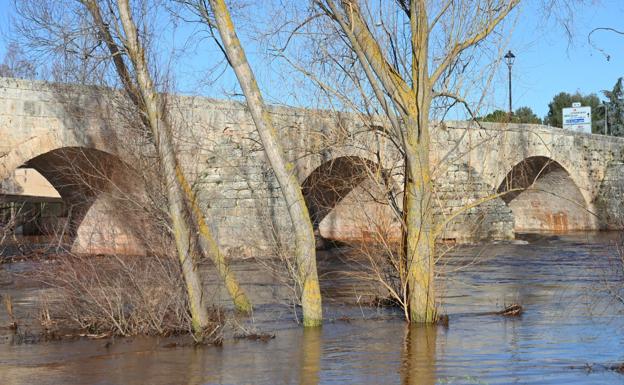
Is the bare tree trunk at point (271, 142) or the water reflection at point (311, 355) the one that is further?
the bare tree trunk at point (271, 142)

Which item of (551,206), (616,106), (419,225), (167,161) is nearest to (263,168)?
(419,225)

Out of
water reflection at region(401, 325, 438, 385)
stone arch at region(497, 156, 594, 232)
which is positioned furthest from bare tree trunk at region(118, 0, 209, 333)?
stone arch at region(497, 156, 594, 232)

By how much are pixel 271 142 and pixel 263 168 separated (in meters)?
10.2

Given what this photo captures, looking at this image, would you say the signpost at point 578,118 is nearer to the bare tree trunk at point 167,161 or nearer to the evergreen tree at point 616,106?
the evergreen tree at point 616,106

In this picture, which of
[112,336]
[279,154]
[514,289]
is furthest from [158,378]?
[514,289]

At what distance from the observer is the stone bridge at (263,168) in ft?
33.2

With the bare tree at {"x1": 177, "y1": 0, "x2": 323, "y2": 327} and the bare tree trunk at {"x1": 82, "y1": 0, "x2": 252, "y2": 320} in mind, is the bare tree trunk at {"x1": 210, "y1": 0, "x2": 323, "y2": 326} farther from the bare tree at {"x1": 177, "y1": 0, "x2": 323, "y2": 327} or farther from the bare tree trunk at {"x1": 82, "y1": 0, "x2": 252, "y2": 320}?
the bare tree trunk at {"x1": 82, "y1": 0, "x2": 252, "y2": 320}

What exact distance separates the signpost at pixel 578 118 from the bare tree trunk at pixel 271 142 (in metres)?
44.5

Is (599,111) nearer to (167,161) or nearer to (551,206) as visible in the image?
(551,206)

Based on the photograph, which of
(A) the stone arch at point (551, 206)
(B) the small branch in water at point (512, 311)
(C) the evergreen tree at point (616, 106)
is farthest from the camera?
(C) the evergreen tree at point (616, 106)

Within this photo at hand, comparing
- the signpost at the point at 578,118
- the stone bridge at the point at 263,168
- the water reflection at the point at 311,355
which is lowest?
the water reflection at the point at 311,355

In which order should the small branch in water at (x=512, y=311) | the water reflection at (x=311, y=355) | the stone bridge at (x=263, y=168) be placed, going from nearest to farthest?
1. the water reflection at (x=311, y=355)
2. the stone bridge at (x=263, y=168)
3. the small branch in water at (x=512, y=311)

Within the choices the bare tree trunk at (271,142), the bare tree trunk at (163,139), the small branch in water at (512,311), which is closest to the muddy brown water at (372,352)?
the small branch in water at (512,311)

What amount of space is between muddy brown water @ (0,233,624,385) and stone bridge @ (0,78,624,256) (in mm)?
1052
